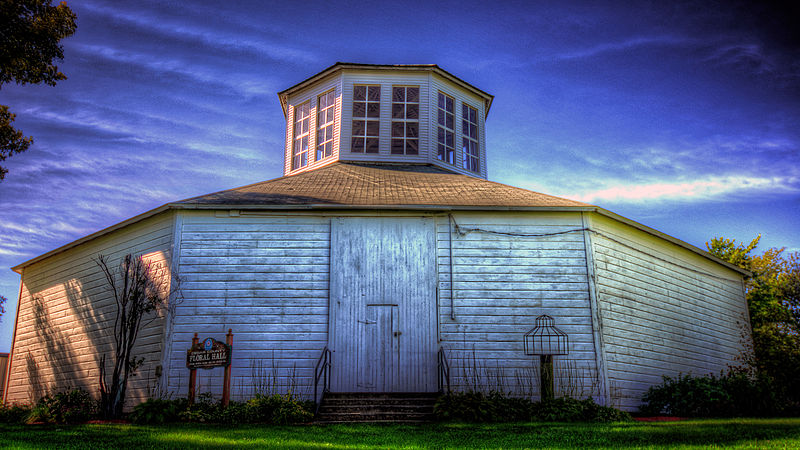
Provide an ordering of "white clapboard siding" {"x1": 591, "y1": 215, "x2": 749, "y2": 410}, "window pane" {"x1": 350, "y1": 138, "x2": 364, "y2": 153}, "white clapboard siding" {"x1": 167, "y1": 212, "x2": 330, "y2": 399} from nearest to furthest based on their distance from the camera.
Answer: "white clapboard siding" {"x1": 167, "y1": 212, "x2": 330, "y2": 399} → "white clapboard siding" {"x1": 591, "y1": 215, "x2": 749, "y2": 410} → "window pane" {"x1": 350, "y1": 138, "x2": 364, "y2": 153}

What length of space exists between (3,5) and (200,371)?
971cm

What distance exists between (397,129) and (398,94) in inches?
48.4

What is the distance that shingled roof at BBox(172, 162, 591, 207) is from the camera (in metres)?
14.7

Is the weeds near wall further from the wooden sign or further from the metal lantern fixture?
the metal lantern fixture

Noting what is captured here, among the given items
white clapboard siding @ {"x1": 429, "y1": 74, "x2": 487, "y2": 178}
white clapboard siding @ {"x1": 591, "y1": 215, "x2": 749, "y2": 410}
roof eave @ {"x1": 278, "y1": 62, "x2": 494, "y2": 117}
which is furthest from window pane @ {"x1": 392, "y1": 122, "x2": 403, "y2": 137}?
white clapboard siding @ {"x1": 591, "y1": 215, "x2": 749, "y2": 410}

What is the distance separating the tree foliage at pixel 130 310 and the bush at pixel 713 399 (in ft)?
35.9

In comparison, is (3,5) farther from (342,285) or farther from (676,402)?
(676,402)

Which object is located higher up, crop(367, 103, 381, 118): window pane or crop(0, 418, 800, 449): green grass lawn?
crop(367, 103, 381, 118): window pane

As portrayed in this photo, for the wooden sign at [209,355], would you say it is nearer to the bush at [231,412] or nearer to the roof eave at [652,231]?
the bush at [231,412]

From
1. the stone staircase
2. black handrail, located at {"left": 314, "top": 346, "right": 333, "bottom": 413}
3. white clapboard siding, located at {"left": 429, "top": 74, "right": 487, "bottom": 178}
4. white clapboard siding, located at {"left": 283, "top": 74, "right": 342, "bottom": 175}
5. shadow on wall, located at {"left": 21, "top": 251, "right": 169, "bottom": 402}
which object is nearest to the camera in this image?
the stone staircase

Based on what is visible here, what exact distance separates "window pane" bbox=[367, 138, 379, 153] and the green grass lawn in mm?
10497

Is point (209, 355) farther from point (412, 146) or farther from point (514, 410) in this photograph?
point (412, 146)

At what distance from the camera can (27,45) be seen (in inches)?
611

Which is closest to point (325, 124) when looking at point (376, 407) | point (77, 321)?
point (77, 321)
